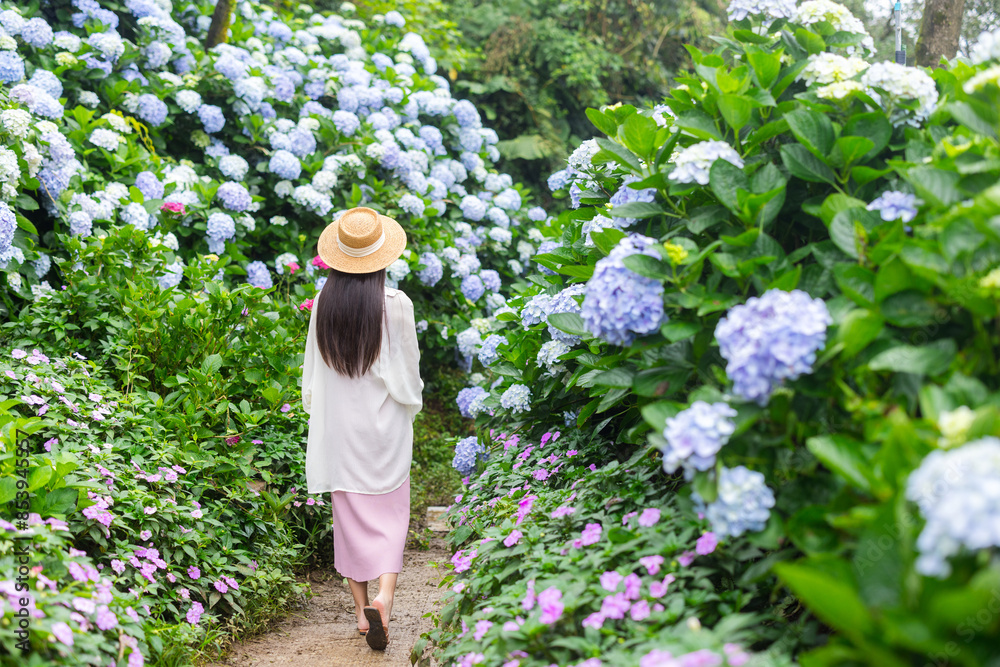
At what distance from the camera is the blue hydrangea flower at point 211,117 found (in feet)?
16.6

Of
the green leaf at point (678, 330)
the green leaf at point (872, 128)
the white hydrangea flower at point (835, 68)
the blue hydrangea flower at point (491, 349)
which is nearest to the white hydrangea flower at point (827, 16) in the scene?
the white hydrangea flower at point (835, 68)

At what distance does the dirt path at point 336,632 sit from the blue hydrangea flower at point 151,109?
3.10m

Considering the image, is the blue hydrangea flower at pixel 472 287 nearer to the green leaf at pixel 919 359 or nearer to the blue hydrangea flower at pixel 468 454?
the blue hydrangea flower at pixel 468 454

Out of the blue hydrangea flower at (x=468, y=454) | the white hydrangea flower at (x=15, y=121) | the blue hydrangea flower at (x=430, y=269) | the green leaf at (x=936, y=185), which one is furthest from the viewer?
the blue hydrangea flower at (x=430, y=269)

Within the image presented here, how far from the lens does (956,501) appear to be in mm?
1005

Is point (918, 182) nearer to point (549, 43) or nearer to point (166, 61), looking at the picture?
point (166, 61)

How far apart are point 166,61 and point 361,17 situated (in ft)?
9.63

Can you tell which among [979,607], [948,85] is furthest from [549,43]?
[979,607]

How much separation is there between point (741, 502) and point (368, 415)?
195cm

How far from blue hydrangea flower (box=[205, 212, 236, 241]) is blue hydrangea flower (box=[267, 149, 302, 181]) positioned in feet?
2.09

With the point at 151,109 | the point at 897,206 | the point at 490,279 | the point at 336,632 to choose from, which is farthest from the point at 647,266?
the point at 151,109

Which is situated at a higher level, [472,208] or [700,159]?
[700,159]

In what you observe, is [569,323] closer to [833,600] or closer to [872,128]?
[872,128]

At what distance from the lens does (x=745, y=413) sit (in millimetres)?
1491
